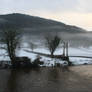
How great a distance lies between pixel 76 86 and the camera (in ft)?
72.0

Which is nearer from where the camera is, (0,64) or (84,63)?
(0,64)

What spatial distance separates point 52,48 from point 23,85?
3016 cm

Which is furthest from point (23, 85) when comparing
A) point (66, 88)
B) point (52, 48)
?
point (52, 48)

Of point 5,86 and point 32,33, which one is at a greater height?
point 32,33

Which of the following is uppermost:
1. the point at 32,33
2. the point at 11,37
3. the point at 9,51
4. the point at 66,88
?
the point at 32,33

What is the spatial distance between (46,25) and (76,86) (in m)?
172

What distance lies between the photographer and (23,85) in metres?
22.8

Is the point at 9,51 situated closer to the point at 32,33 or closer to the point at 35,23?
the point at 32,33

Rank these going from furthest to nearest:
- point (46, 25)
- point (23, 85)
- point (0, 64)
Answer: point (46, 25)
point (0, 64)
point (23, 85)

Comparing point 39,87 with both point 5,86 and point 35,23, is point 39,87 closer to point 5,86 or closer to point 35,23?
point 5,86

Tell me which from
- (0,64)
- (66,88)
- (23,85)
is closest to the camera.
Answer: (66,88)

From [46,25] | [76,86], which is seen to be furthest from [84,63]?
[46,25]

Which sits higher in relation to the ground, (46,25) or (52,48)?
(46,25)

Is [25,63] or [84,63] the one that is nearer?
[25,63]
